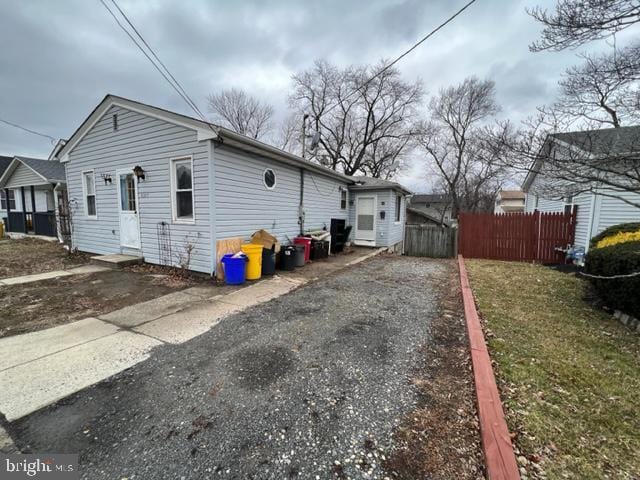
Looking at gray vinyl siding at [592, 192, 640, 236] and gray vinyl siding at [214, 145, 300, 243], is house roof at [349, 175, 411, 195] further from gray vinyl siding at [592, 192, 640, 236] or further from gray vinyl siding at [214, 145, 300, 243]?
gray vinyl siding at [592, 192, 640, 236]

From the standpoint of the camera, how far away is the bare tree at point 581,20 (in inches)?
114

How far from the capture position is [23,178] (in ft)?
43.8

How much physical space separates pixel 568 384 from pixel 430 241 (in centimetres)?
1122

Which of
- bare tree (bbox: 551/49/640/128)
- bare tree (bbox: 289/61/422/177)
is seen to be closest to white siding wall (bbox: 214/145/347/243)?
bare tree (bbox: 551/49/640/128)

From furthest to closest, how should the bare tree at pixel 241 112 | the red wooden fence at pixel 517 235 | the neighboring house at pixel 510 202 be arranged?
the neighboring house at pixel 510 202 < the bare tree at pixel 241 112 < the red wooden fence at pixel 517 235

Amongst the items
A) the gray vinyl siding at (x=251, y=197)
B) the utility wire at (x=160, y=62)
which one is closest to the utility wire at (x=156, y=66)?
the utility wire at (x=160, y=62)

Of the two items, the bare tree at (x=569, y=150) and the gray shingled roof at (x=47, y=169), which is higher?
the gray shingled roof at (x=47, y=169)

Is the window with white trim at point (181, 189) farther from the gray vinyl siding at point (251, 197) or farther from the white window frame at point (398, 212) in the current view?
the white window frame at point (398, 212)

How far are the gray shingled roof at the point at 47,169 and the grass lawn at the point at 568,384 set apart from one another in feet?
55.4

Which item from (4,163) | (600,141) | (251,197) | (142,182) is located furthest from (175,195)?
(4,163)

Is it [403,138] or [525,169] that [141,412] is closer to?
[525,169]

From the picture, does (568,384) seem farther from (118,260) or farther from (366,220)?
(366,220)

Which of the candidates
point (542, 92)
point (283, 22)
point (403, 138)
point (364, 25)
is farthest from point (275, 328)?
point (403, 138)

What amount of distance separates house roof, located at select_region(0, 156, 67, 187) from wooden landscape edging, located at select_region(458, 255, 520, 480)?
1657 cm
